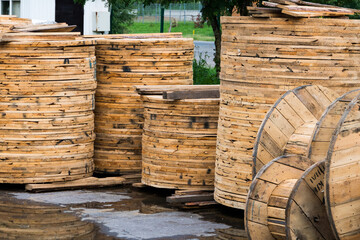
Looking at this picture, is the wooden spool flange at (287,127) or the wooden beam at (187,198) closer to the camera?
the wooden spool flange at (287,127)

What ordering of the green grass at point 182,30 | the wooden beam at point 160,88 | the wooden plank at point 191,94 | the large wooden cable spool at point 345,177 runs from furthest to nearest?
the green grass at point 182,30 → the wooden beam at point 160,88 → the wooden plank at point 191,94 → the large wooden cable spool at point 345,177

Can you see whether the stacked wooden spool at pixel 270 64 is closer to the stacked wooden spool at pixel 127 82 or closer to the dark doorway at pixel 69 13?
the stacked wooden spool at pixel 127 82

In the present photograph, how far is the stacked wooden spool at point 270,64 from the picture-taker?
7.90 meters

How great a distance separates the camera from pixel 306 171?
20.5ft

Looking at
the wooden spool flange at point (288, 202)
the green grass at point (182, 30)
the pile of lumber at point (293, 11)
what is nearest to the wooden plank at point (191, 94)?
the pile of lumber at point (293, 11)

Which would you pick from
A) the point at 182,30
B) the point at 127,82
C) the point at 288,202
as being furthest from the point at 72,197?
the point at 182,30

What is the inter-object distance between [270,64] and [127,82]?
3.24 m

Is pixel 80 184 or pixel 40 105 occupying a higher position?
pixel 40 105

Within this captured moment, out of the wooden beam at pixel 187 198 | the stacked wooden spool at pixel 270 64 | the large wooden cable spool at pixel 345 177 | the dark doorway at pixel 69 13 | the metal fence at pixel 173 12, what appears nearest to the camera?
the large wooden cable spool at pixel 345 177

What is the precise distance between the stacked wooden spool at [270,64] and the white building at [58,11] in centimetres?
1221

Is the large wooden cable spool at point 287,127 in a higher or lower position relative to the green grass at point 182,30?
higher

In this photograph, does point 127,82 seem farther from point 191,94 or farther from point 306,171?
point 306,171

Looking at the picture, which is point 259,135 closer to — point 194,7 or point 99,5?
point 99,5

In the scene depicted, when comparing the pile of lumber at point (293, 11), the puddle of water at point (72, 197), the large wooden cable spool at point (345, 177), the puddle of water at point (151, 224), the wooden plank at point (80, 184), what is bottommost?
the puddle of water at point (72, 197)
